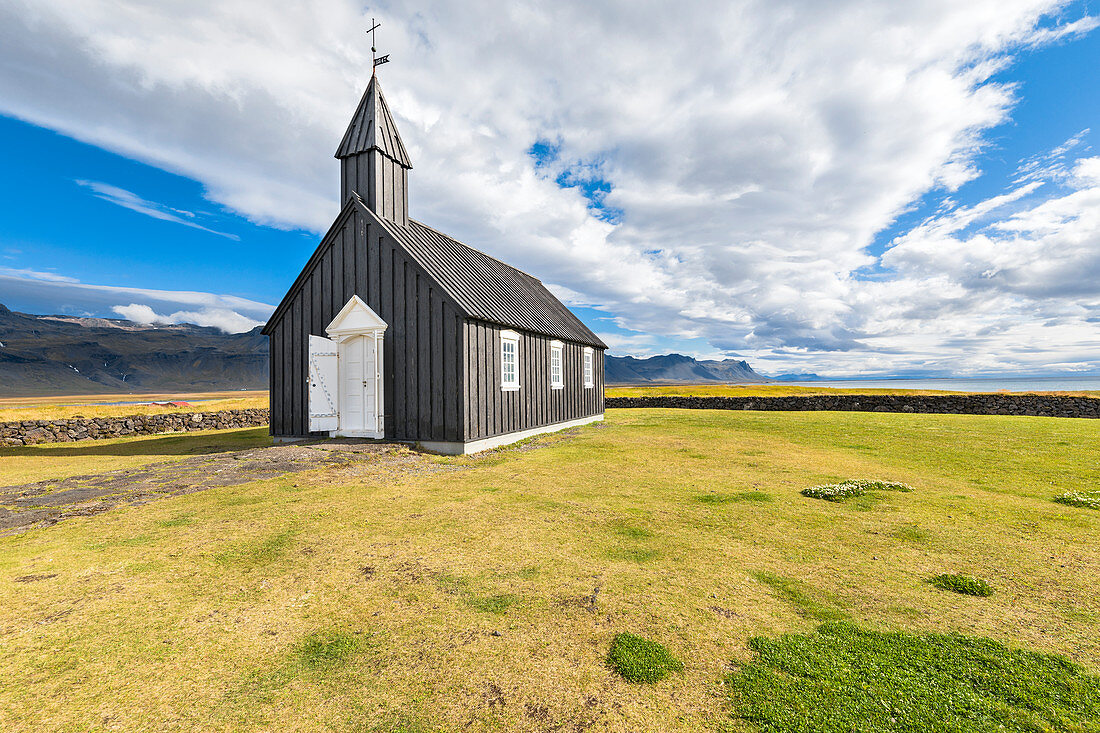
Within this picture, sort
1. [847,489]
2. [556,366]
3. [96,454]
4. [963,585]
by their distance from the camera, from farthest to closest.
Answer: [556,366]
[96,454]
[847,489]
[963,585]

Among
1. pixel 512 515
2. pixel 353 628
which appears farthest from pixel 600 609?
pixel 512 515

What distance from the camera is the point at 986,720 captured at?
2908 mm

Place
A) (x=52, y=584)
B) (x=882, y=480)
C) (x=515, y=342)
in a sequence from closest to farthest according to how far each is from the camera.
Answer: (x=52, y=584), (x=882, y=480), (x=515, y=342)

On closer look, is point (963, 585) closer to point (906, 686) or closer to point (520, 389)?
point (906, 686)

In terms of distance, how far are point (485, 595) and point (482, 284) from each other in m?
13.1

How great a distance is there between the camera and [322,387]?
1462cm

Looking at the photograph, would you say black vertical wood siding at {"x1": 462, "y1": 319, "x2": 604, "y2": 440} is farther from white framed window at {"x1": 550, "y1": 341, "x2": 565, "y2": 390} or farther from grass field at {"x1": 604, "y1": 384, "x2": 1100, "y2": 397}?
grass field at {"x1": 604, "y1": 384, "x2": 1100, "y2": 397}

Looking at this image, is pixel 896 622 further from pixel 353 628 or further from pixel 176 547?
pixel 176 547

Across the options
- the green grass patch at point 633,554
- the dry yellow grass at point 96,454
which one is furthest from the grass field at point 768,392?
the green grass patch at point 633,554

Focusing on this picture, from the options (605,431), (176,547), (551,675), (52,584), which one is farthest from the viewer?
(605,431)

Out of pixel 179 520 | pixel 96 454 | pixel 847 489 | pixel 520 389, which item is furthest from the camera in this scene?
pixel 520 389

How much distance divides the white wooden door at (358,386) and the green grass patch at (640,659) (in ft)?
39.0

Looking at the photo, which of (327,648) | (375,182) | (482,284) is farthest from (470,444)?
(327,648)

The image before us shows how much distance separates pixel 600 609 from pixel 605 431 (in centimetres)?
1485
